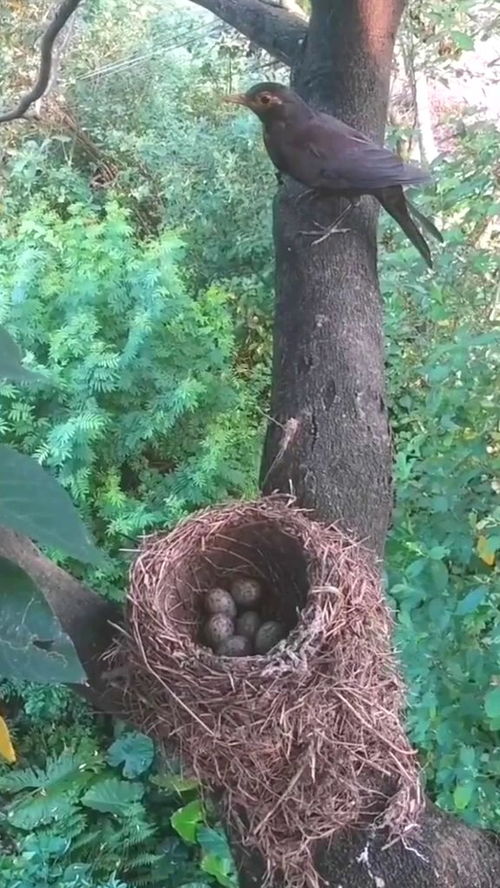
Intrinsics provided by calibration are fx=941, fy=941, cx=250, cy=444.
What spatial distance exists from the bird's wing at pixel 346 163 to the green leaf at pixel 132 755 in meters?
1.60

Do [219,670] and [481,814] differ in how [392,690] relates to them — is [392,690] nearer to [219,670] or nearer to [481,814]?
Result: [219,670]

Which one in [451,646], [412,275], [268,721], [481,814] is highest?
[412,275]

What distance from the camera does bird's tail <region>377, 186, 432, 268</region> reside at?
4.78ft

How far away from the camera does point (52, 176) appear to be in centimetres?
395

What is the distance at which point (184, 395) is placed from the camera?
99.3 inches

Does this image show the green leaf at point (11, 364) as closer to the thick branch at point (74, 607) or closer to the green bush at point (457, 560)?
the thick branch at point (74, 607)

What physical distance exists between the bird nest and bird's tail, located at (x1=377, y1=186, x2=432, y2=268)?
64 cm

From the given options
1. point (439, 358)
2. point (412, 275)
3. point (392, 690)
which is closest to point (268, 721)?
point (392, 690)

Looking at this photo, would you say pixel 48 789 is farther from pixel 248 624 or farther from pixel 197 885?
pixel 248 624

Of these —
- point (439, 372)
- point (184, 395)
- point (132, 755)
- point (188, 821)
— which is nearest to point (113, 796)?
point (132, 755)

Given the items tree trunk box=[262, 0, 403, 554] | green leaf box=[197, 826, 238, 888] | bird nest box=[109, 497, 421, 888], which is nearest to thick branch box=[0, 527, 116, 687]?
bird nest box=[109, 497, 421, 888]

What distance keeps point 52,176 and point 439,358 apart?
268 centimetres

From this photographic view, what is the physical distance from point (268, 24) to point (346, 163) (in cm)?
51

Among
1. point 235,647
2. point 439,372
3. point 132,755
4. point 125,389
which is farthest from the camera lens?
point 125,389
